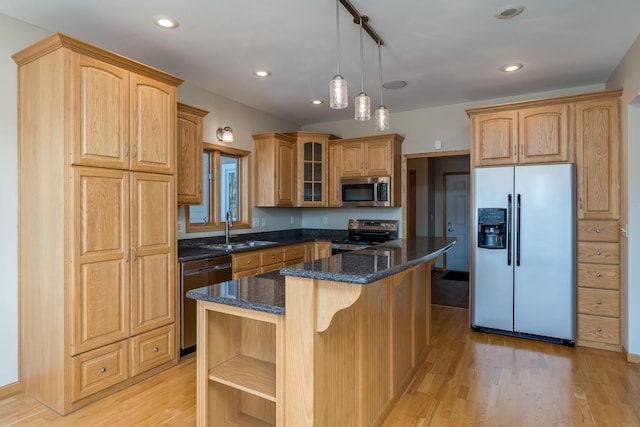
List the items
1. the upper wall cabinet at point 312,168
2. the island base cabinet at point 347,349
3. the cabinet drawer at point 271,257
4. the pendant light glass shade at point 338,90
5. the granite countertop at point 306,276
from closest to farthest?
the granite countertop at point 306,276
the island base cabinet at point 347,349
the pendant light glass shade at point 338,90
the cabinet drawer at point 271,257
the upper wall cabinet at point 312,168

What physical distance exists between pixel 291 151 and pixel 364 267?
3540 mm

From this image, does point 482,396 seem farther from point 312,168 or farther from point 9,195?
point 9,195

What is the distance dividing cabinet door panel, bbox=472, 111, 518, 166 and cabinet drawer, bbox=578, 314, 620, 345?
5.42 feet

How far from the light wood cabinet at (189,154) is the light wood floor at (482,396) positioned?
150 cm

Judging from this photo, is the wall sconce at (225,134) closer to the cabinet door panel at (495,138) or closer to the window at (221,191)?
the window at (221,191)

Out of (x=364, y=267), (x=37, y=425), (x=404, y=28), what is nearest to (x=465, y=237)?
(x=404, y=28)

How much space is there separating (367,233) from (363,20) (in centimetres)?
304

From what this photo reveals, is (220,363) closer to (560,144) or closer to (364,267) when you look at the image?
(364,267)

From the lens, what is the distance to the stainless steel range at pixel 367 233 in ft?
15.0

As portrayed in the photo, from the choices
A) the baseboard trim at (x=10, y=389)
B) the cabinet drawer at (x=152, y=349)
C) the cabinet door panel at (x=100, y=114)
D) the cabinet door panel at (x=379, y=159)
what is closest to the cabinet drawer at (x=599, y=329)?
the cabinet door panel at (x=379, y=159)

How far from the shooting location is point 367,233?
16.4 feet

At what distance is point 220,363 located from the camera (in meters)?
1.82

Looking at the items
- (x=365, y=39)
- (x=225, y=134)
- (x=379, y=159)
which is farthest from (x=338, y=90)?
(x=379, y=159)

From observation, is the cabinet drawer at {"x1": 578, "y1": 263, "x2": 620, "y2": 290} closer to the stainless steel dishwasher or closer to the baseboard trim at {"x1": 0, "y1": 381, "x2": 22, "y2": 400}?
the stainless steel dishwasher
